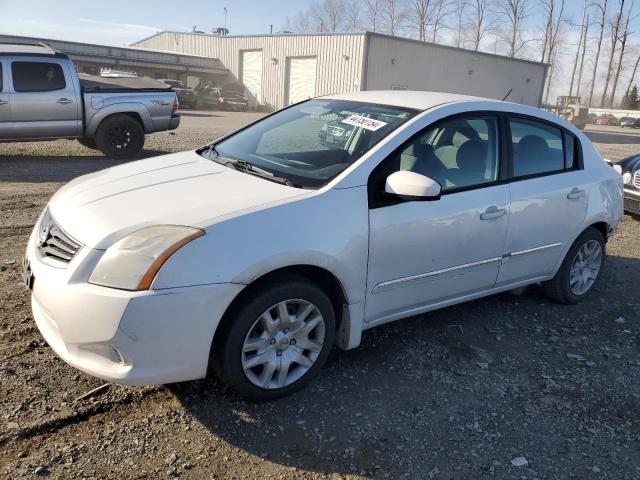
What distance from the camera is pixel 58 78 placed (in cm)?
1003

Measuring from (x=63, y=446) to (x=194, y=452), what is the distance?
0.60m

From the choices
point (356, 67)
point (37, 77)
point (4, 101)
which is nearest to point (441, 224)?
point (4, 101)

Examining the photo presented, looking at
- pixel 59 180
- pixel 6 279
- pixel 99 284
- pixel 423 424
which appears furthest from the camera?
pixel 59 180

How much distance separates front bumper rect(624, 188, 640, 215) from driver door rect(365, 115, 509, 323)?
495 cm

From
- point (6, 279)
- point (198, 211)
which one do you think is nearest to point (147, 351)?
point (198, 211)

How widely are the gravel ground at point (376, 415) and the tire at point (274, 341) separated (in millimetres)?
148

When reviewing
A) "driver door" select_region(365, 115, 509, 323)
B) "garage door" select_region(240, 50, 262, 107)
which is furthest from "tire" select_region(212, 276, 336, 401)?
"garage door" select_region(240, 50, 262, 107)

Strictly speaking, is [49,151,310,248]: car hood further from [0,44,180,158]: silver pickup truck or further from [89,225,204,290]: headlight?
[0,44,180,158]: silver pickup truck

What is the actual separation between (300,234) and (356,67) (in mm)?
29433

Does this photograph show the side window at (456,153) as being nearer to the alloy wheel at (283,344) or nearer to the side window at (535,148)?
the side window at (535,148)

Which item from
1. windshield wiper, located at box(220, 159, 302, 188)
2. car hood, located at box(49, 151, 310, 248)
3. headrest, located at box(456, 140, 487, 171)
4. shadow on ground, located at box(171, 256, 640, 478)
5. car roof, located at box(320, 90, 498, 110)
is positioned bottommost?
shadow on ground, located at box(171, 256, 640, 478)

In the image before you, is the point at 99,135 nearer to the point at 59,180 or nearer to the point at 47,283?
the point at 59,180

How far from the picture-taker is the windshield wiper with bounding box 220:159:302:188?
3211mm

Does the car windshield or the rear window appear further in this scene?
the rear window
